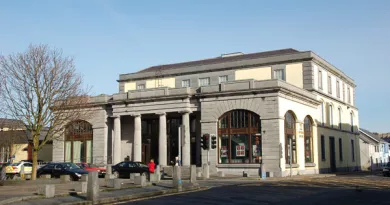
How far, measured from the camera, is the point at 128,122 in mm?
52594

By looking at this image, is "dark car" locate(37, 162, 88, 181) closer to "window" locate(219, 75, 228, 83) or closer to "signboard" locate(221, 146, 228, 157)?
"signboard" locate(221, 146, 228, 157)

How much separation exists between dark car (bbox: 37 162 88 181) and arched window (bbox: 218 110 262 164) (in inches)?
550

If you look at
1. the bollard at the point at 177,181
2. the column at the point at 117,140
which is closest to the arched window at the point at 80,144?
the column at the point at 117,140

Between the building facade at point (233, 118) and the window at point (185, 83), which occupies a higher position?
the window at point (185, 83)

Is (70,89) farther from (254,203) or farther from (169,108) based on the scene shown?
(254,203)

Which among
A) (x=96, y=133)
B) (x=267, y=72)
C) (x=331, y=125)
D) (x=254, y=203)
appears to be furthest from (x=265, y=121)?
(x=254, y=203)

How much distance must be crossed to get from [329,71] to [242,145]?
1815 centimetres

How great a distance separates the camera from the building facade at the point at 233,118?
41.9 m

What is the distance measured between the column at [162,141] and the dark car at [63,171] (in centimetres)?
1154

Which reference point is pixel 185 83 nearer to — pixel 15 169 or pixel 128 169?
pixel 128 169

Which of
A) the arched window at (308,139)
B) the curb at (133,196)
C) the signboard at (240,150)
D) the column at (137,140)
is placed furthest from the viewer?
the column at (137,140)

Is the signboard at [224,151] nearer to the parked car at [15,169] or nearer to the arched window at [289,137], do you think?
the arched window at [289,137]

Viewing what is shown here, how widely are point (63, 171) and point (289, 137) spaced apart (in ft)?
67.4

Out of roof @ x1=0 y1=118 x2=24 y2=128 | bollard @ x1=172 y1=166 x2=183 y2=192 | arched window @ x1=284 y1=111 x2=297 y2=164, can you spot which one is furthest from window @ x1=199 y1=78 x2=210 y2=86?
bollard @ x1=172 y1=166 x2=183 y2=192
